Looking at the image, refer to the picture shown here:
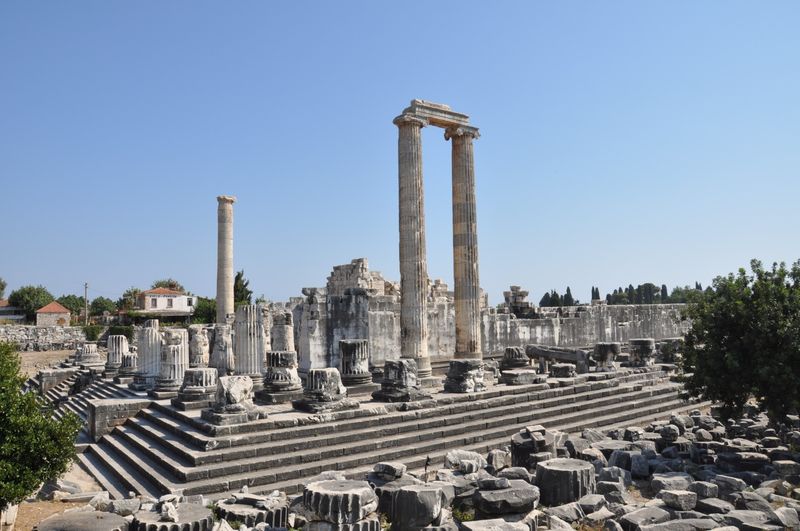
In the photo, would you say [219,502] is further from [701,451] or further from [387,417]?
[701,451]

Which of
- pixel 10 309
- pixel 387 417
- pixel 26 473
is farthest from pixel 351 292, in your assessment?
pixel 10 309

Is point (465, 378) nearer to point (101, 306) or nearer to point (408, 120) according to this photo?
point (408, 120)

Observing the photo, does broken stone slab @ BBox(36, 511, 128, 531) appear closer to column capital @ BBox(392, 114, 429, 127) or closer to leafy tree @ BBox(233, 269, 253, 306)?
column capital @ BBox(392, 114, 429, 127)

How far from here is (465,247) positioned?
1772 centimetres

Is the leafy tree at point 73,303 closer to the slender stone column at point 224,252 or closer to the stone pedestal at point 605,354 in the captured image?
the slender stone column at point 224,252

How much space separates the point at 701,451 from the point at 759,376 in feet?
5.80

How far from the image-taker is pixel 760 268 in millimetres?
9648

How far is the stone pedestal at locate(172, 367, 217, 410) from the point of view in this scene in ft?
37.5

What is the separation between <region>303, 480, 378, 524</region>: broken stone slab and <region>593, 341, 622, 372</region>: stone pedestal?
1295 cm

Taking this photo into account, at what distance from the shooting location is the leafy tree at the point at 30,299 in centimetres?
5906

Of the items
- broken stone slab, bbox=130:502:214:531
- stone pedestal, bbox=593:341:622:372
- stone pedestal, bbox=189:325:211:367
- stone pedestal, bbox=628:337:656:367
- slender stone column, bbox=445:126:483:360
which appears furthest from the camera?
stone pedestal, bbox=628:337:656:367

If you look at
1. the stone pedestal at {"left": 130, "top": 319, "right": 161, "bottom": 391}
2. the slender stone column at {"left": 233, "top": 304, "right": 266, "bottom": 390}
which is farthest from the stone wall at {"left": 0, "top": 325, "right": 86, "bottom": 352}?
the slender stone column at {"left": 233, "top": 304, "right": 266, "bottom": 390}

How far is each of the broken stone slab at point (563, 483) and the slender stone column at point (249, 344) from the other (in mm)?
8357

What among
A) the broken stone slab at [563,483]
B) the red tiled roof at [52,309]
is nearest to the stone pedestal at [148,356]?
the broken stone slab at [563,483]
